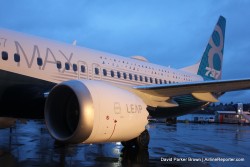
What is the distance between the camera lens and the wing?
10133 millimetres

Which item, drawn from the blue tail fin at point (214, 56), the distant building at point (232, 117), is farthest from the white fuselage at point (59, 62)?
the distant building at point (232, 117)

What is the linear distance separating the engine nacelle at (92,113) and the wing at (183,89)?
153 centimetres

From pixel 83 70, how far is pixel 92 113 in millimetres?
4110

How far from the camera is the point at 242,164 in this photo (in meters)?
9.02

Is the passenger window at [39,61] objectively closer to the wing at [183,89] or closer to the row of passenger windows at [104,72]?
the row of passenger windows at [104,72]

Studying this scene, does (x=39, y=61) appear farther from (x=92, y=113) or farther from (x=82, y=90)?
(x=92, y=113)

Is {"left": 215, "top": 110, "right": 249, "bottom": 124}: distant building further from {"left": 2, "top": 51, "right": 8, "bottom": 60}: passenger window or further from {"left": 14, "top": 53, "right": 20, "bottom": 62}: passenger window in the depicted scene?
{"left": 2, "top": 51, "right": 8, "bottom": 60}: passenger window

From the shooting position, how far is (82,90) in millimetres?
7457

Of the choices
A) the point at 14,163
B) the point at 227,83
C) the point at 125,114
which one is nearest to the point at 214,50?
the point at 227,83

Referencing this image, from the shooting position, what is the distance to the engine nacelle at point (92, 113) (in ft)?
23.6

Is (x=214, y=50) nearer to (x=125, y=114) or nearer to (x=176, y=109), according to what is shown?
(x=176, y=109)

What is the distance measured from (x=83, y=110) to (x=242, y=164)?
4.69 metres

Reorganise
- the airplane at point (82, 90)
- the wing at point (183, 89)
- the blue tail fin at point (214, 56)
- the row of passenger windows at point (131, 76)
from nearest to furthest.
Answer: the airplane at point (82, 90), the wing at point (183, 89), the row of passenger windows at point (131, 76), the blue tail fin at point (214, 56)

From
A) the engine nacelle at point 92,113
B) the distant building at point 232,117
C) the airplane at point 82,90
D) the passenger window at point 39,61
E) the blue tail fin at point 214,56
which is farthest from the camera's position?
the distant building at point 232,117
